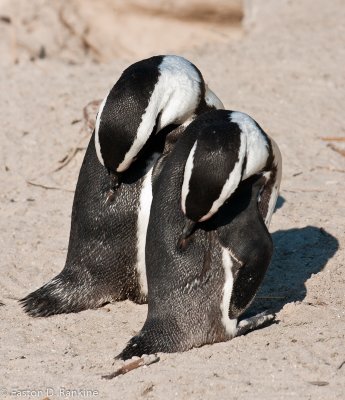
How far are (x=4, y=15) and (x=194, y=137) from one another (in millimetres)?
6727

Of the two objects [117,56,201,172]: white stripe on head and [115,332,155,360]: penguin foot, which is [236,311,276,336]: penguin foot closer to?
[115,332,155,360]: penguin foot

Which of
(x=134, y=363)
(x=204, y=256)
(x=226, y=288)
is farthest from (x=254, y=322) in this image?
(x=134, y=363)

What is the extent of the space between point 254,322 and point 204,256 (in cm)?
43

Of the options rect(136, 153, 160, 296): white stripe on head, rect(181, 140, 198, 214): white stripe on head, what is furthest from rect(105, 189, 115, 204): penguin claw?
rect(181, 140, 198, 214): white stripe on head

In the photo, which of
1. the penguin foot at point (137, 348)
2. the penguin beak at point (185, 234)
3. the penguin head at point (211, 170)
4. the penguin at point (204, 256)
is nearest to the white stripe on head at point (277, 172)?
the penguin at point (204, 256)

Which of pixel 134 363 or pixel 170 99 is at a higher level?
pixel 170 99

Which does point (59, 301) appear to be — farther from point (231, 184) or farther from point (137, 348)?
point (231, 184)

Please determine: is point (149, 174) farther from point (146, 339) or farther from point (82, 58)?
point (82, 58)

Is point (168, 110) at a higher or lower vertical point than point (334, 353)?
higher

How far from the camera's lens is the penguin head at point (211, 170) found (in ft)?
15.1

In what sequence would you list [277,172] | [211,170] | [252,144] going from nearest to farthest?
[211,170] < [252,144] < [277,172]

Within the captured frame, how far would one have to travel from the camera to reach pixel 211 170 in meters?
4.61

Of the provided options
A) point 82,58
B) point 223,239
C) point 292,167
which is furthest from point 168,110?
point 82,58

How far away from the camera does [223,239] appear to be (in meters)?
5.00
